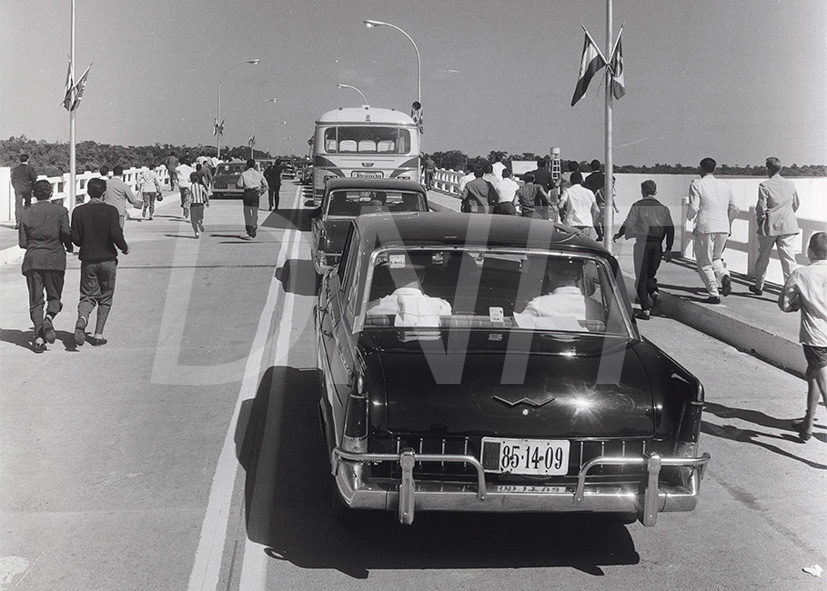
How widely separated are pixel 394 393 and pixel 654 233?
8112mm

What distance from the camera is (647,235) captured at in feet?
40.4

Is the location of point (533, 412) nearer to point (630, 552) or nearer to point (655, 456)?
point (655, 456)

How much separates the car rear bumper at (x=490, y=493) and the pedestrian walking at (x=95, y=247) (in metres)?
6.24

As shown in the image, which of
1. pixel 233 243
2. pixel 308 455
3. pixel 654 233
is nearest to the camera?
pixel 308 455

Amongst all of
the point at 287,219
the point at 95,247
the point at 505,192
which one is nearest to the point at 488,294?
the point at 95,247

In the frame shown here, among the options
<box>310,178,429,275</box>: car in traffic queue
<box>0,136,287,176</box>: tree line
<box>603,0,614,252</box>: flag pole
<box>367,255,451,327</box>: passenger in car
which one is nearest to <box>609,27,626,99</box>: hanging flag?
<box>603,0,614,252</box>: flag pole

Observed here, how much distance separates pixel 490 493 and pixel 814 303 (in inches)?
139

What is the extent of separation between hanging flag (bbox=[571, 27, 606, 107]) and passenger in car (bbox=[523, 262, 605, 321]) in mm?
12152

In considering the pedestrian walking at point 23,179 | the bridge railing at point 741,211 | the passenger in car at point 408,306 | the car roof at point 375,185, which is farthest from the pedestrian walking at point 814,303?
the pedestrian walking at point 23,179

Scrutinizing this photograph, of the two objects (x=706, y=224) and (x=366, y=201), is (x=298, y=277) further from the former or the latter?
(x=706, y=224)

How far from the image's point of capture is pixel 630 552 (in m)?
5.28

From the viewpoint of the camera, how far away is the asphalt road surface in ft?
16.2

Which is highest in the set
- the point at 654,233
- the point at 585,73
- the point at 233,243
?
the point at 585,73

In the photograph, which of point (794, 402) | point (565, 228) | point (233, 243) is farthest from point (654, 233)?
point (233, 243)
